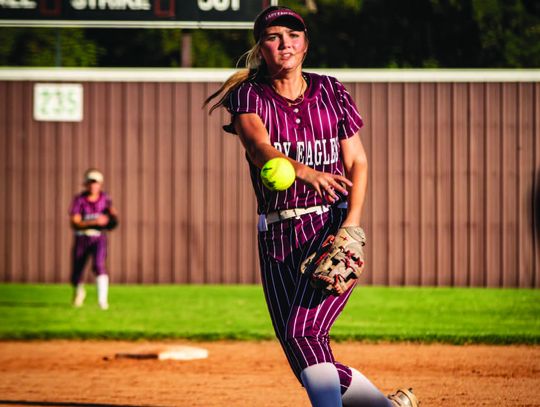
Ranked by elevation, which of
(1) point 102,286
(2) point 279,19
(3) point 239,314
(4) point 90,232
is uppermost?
(2) point 279,19

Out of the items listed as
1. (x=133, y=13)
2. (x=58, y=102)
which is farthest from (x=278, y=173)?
(x=58, y=102)

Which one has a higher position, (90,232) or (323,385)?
(90,232)

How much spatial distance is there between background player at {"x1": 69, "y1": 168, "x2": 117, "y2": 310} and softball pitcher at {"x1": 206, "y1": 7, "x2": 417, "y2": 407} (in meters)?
8.21

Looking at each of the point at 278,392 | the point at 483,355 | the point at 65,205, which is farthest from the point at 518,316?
the point at 65,205

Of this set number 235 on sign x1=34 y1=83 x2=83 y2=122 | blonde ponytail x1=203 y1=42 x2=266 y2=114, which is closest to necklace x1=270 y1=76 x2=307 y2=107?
blonde ponytail x1=203 y1=42 x2=266 y2=114

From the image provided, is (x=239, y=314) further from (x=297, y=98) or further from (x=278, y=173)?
(x=278, y=173)

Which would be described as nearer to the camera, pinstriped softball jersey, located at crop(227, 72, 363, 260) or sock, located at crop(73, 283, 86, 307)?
pinstriped softball jersey, located at crop(227, 72, 363, 260)

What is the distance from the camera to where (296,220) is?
4258mm

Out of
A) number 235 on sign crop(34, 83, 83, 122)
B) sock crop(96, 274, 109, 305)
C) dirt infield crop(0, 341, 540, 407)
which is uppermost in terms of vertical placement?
number 235 on sign crop(34, 83, 83, 122)

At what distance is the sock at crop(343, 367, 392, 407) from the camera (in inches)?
167

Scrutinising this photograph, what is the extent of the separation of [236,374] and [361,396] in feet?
12.1

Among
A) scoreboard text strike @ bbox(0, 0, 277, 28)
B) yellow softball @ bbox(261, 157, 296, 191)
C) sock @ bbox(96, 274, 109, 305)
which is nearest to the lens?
yellow softball @ bbox(261, 157, 296, 191)

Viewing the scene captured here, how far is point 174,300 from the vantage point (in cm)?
1368

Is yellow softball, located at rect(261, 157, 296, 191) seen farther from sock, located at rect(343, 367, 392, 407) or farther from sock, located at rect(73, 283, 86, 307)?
sock, located at rect(73, 283, 86, 307)
